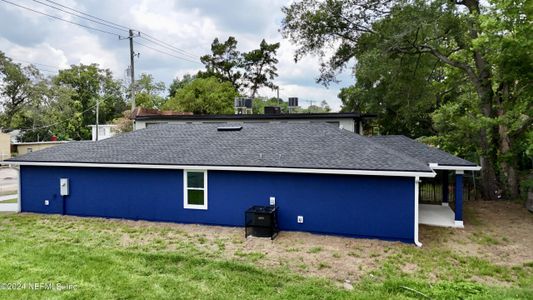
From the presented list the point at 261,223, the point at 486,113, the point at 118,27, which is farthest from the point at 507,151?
the point at 118,27

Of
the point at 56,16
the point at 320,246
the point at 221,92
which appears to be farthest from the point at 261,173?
the point at 221,92

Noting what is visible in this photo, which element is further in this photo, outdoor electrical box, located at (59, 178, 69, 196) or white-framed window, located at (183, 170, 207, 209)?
outdoor electrical box, located at (59, 178, 69, 196)

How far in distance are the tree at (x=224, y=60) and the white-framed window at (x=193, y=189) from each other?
3447 cm

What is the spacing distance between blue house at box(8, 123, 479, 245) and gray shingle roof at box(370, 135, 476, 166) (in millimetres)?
38

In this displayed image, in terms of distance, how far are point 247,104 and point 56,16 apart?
10.9 m

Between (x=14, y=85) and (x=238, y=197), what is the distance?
1678 inches

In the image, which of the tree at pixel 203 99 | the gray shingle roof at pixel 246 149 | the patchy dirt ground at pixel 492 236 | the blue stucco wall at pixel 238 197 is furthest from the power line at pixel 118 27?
the patchy dirt ground at pixel 492 236

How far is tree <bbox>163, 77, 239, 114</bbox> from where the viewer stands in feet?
116

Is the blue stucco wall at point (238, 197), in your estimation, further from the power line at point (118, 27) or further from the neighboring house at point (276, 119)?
the power line at point (118, 27)

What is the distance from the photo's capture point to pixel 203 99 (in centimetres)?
3556

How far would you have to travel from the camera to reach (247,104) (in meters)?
21.2

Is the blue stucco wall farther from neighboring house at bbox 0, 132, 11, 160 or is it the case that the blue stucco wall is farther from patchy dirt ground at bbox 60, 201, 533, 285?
neighboring house at bbox 0, 132, 11, 160

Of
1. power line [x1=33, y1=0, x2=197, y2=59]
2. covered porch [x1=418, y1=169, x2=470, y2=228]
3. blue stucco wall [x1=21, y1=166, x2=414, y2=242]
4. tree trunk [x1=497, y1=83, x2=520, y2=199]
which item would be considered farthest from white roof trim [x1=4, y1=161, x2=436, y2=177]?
tree trunk [x1=497, y1=83, x2=520, y2=199]

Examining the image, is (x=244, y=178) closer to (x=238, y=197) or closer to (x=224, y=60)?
(x=238, y=197)
